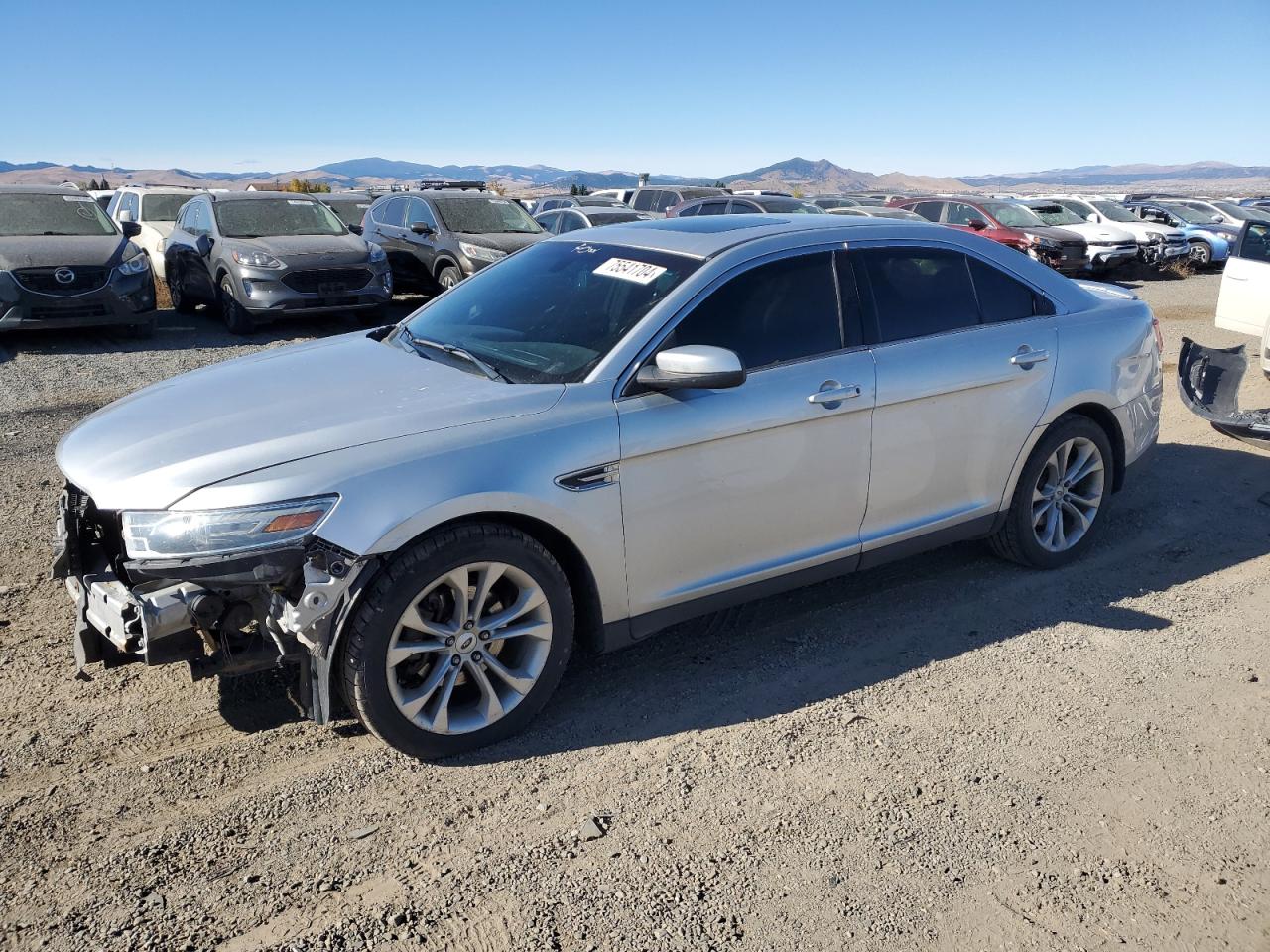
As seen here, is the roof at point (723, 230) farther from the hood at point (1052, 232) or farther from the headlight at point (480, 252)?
the hood at point (1052, 232)

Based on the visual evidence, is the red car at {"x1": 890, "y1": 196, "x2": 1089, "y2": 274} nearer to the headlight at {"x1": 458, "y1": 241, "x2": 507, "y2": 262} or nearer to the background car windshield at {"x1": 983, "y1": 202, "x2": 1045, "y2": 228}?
the background car windshield at {"x1": 983, "y1": 202, "x2": 1045, "y2": 228}

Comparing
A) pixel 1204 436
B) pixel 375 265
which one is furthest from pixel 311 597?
pixel 375 265

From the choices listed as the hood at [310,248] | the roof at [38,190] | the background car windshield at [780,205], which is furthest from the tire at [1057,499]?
the background car windshield at [780,205]

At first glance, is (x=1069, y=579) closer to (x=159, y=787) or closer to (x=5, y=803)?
(x=159, y=787)

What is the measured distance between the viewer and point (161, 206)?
1717 cm

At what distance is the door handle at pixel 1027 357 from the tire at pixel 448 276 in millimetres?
9875

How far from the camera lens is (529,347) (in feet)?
13.0

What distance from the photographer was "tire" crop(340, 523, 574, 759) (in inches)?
124

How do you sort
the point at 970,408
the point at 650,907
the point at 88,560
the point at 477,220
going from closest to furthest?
the point at 650,907, the point at 88,560, the point at 970,408, the point at 477,220

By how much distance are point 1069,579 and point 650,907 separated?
10.3 feet

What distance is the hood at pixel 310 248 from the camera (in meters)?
→ 11.8

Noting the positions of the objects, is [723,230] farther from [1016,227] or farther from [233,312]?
[1016,227]

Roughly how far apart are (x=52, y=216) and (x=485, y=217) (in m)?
5.36

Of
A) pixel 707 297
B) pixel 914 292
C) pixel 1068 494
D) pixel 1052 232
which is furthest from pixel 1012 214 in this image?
pixel 707 297
